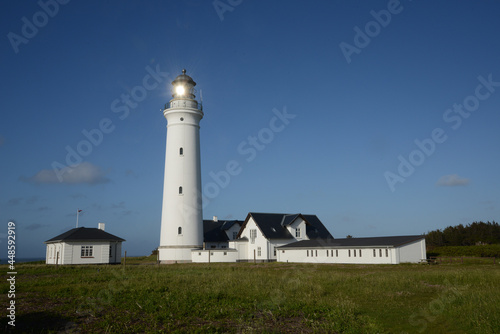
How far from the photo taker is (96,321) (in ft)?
35.2

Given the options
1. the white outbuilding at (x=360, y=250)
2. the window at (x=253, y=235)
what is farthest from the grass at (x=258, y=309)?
the window at (x=253, y=235)

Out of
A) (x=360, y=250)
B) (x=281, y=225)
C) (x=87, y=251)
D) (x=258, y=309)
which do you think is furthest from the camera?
(x=281, y=225)

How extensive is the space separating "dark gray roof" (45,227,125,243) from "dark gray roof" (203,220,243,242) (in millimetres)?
13471

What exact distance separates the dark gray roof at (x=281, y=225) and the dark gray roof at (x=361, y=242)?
2271mm

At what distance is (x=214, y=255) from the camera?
145 ft

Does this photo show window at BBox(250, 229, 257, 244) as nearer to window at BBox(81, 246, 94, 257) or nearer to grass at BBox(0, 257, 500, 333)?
window at BBox(81, 246, 94, 257)

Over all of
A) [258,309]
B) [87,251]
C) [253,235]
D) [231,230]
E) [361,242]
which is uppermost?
[231,230]

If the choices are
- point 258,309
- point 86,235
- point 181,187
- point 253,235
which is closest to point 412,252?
point 253,235

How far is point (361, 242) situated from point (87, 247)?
27332 mm

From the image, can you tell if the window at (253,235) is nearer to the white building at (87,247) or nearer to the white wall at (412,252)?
the white building at (87,247)

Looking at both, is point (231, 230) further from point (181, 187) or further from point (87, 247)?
point (87, 247)

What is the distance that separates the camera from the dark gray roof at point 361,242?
124 ft

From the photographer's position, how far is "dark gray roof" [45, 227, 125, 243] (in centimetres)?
3962

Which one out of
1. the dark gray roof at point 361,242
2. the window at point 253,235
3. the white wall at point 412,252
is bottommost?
the white wall at point 412,252
